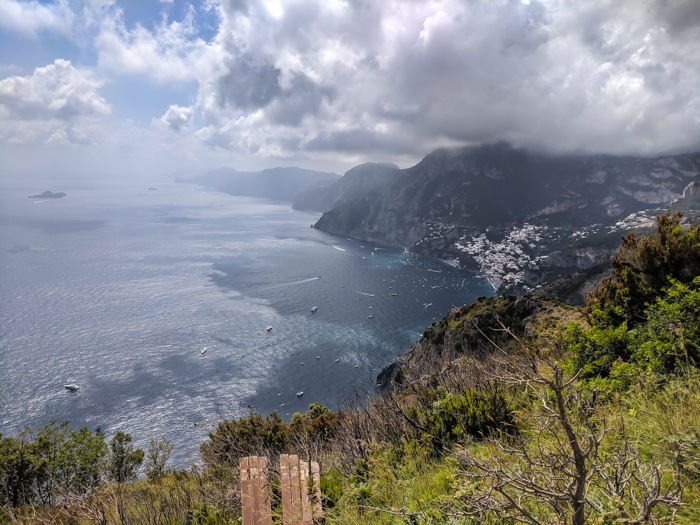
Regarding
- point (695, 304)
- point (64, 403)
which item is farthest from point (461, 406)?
point (64, 403)

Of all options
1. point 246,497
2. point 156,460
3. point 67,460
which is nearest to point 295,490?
point 246,497

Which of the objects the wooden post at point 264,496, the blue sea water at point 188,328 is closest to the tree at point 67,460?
the blue sea water at point 188,328

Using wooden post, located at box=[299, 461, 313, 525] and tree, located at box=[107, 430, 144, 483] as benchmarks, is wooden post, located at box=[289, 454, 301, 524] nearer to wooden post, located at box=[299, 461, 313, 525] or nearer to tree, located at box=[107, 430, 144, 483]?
wooden post, located at box=[299, 461, 313, 525]

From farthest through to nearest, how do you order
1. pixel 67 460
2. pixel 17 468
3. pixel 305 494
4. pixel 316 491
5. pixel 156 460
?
pixel 156 460
pixel 67 460
pixel 17 468
pixel 316 491
pixel 305 494

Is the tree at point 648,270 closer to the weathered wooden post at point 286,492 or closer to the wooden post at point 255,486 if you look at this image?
the weathered wooden post at point 286,492

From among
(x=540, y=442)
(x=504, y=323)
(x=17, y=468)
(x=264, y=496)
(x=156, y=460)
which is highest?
(x=540, y=442)

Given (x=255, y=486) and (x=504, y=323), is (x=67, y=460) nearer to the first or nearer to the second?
(x=255, y=486)

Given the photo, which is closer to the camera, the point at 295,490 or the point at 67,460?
the point at 295,490

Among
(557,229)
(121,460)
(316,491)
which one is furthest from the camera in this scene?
(557,229)

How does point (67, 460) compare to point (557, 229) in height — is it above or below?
below
